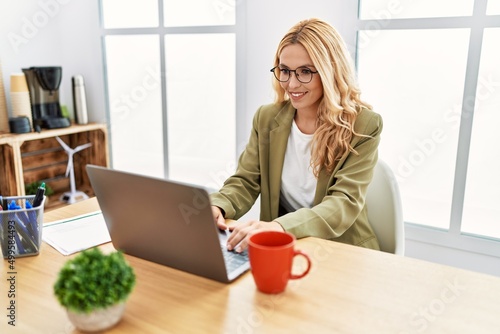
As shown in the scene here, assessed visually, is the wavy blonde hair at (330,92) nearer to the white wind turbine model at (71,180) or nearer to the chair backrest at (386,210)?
the chair backrest at (386,210)

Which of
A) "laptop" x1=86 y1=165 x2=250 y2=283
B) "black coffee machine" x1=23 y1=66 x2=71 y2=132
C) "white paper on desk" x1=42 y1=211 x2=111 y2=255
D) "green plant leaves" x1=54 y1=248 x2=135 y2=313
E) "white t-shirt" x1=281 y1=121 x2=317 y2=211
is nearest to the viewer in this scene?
"green plant leaves" x1=54 y1=248 x2=135 y2=313

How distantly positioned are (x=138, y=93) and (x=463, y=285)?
8.13 ft

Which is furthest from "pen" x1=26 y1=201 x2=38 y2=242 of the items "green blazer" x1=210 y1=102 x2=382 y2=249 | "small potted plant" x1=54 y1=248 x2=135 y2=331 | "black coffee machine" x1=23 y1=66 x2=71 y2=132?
"black coffee machine" x1=23 y1=66 x2=71 y2=132

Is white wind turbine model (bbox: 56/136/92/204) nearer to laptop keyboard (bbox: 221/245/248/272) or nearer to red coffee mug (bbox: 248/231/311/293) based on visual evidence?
laptop keyboard (bbox: 221/245/248/272)

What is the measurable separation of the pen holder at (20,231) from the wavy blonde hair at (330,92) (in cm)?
83

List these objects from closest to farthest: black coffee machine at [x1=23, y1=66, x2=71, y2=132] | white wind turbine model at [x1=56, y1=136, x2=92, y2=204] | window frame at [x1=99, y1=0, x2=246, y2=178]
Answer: window frame at [x1=99, y1=0, x2=246, y2=178] → black coffee machine at [x1=23, y1=66, x2=71, y2=132] → white wind turbine model at [x1=56, y1=136, x2=92, y2=204]

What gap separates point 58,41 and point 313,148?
235cm

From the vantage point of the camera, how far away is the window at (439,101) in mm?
1924

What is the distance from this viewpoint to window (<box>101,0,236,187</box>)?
269 cm

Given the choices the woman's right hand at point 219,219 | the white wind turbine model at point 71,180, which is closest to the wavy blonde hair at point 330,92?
the woman's right hand at point 219,219

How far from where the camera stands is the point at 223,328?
793mm

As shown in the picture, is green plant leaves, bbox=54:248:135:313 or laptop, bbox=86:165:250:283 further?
laptop, bbox=86:165:250:283

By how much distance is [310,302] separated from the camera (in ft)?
2.88

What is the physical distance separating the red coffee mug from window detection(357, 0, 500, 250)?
4.57 feet
